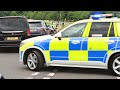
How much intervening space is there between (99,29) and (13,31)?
19.7 ft

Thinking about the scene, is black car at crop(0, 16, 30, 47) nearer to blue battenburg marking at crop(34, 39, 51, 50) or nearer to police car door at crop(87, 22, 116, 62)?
blue battenburg marking at crop(34, 39, 51, 50)

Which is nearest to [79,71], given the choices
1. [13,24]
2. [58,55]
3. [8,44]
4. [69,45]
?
[58,55]

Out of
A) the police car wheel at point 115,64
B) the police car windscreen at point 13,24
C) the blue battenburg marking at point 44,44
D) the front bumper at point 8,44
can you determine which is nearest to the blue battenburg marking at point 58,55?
the blue battenburg marking at point 44,44

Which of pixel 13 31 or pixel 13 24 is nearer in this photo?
pixel 13 31

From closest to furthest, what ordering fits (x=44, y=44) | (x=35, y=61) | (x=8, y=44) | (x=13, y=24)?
(x=44, y=44)
(x=35, y=61)
(x=8, y=44)
(x=13, y=24)

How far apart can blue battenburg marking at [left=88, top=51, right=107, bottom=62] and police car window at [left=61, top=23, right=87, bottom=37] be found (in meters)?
0.54

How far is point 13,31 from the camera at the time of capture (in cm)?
1248

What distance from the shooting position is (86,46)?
7031 millimetres

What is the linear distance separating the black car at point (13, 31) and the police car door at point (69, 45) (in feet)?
17.4

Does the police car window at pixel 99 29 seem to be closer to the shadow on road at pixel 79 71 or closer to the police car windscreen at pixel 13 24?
the shadow on road at pixel 79 71

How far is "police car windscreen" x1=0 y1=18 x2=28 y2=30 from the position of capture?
500 inches

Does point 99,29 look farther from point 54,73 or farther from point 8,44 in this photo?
point 8,44
